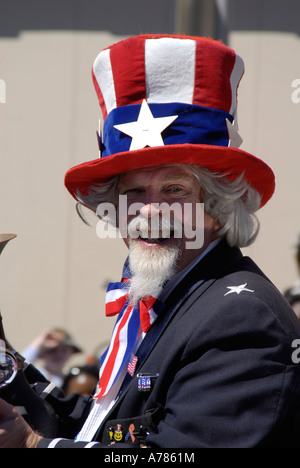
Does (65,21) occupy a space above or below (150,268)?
above

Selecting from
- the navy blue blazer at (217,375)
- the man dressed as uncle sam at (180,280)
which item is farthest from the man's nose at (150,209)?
the navy blue blazer at (217,375)

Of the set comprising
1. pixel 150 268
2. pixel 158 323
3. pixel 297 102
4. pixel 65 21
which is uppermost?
pixel 65 21

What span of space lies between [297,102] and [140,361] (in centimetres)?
626

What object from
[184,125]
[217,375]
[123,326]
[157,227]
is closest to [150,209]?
[157,227]

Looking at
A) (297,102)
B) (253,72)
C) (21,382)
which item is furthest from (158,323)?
(253,72)

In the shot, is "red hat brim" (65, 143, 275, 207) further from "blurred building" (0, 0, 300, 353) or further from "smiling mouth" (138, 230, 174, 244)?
"blurred building" (0, 0, 300, 353)

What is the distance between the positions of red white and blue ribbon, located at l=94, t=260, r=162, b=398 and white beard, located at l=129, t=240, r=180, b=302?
0.14 feet

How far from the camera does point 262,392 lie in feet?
6.32

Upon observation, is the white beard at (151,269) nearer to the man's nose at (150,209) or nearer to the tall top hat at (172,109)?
the man's nose at (150,209)

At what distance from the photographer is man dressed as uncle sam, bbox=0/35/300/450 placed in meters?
1.96

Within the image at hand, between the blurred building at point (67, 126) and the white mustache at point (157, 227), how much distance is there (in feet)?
19.0

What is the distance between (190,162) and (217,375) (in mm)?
819

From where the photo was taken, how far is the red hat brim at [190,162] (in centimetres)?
241
